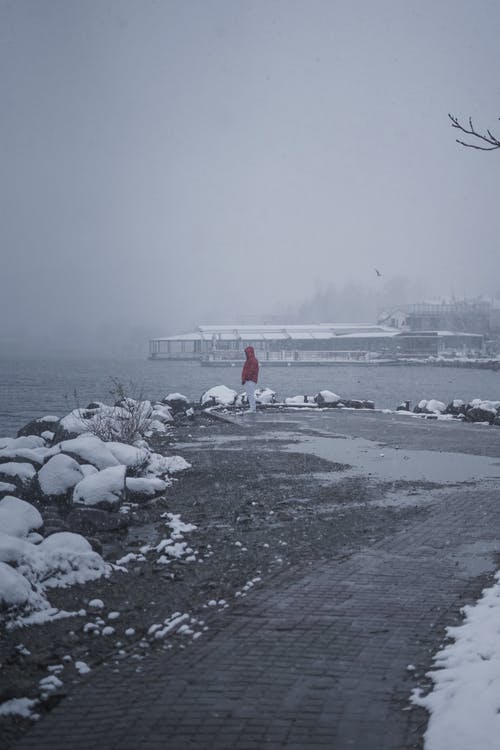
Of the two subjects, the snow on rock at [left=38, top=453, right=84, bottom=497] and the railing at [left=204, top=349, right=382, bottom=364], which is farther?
the railing at [left=204, top=349, right=382, bottom=364]

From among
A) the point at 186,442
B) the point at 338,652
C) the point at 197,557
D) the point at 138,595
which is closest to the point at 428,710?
the point at 338,652

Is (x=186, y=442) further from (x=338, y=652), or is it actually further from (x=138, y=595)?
(x=338, y=652)

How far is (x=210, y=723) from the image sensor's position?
3766 mm

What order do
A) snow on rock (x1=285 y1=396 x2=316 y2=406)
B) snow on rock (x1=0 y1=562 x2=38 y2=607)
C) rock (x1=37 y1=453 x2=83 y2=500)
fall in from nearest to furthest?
snow on rock (x1=0 y1=562 x2=38 y2=607)
rock (x1=37 y1=453 x2=83 y2=500)
snow on rock (x1=285 y1=396 x2=316 y2=406)

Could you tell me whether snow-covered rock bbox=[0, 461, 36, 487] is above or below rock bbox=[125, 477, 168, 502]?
above

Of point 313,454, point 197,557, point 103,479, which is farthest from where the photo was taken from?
point 313,454

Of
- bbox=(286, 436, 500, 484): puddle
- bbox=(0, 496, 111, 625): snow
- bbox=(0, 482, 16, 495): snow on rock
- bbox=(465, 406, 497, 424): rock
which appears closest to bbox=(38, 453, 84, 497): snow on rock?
bbox=(0, 482, 16, 495): snow on rock

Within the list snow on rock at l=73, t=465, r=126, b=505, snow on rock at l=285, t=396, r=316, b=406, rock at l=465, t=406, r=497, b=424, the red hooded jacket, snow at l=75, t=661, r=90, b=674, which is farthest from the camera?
snow on rock at l=285, t=396, r=316, b=406

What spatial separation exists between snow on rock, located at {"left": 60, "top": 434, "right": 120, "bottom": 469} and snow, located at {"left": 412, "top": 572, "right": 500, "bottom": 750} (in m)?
6.12

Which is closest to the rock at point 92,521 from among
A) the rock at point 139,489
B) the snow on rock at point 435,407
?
the rock at point 139,489

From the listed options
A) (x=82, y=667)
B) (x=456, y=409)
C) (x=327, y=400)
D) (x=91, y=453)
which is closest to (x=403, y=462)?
(x=91, y=453)

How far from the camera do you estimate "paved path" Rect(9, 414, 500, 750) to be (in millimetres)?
3676

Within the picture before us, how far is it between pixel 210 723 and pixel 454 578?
2.88 m

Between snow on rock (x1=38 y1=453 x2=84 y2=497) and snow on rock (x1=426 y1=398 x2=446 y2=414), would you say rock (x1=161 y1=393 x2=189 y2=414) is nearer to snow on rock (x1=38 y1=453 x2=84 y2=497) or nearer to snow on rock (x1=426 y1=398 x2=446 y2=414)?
snow on rock (x1=426 y1=398 x2=446 y2=414)
